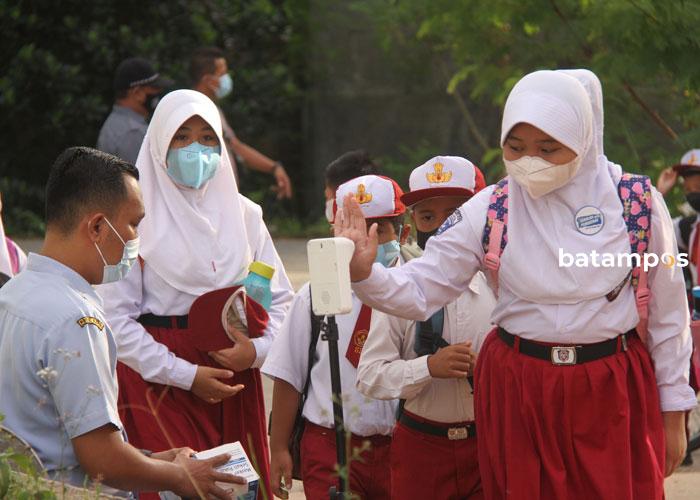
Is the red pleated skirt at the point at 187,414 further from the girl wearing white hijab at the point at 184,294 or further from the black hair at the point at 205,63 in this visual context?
the black hair at the point at 205,63

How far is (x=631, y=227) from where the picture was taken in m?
3.90

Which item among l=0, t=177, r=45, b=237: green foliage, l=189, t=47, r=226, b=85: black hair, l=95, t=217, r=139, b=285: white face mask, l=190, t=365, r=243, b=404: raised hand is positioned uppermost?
l=189, t=47, r=226, b=85: black hair

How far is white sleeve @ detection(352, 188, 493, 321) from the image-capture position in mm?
3960

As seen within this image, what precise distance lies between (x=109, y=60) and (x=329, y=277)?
1015cm

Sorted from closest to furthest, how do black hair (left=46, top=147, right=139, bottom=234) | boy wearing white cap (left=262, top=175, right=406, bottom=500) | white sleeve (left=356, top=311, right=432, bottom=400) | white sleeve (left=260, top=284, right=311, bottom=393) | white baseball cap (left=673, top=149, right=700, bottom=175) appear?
black hair (left=46, top=147, right=139, bottom=234)
white sleeve (left=356, top=311, right=432, bottom=400)
boy wearing white cap (left=262, top=175, right=406, bottom=500)
white sleeve (left=260, top=284, right=311, bottom=393)
white baseball cap (left=673, top=149, right=700, bottom=175)

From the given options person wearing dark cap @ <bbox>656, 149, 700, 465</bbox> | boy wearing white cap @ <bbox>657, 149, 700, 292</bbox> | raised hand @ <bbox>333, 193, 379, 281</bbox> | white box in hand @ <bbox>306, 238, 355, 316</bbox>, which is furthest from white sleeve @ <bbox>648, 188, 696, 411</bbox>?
boy wearing white cap @ <bbox>657, 149, 700, 292</bbox>

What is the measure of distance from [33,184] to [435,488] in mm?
9850

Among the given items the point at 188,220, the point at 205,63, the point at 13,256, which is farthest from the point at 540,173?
the point at 205,63

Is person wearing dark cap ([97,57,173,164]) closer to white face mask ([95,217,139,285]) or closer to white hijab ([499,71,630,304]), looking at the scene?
white face mask ([95,217,139,285])

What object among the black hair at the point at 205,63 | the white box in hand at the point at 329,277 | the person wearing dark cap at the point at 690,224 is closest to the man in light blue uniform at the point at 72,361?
the white box in hand at the point at 329,277

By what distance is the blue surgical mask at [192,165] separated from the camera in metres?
5.18

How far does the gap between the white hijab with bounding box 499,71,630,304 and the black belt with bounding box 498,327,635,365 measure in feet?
0.46

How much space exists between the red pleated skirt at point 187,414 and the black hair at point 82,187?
4.13ft

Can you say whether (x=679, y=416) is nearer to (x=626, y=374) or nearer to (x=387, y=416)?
(x=626, y=374)
